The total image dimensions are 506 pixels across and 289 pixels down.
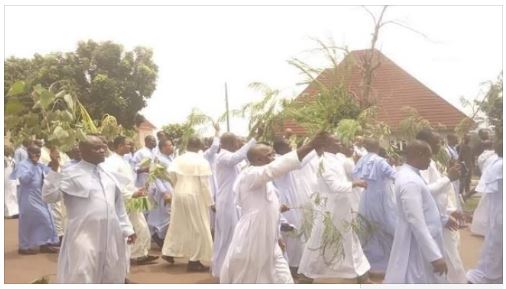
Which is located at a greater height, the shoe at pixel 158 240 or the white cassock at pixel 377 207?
the white cassock at pixel 377 207

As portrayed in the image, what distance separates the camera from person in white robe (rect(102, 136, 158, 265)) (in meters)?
6.55

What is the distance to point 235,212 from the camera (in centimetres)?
705

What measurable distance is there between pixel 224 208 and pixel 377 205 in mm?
1708

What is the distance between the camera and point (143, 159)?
7.43 metres

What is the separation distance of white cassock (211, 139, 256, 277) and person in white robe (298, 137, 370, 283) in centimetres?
90

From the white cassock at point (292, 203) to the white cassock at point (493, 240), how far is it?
1879 millimetres

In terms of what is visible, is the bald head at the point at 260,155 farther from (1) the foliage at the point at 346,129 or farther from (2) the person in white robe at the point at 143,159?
(2) the person in white robe at the point at 143,159

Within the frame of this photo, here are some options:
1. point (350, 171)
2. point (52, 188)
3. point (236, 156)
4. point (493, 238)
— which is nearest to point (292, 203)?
point (350, 171)

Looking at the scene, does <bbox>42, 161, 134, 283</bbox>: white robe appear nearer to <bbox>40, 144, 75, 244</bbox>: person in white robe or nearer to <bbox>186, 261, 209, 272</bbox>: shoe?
<bbox>40, 144, 75, 244</bbox>: person in white robe

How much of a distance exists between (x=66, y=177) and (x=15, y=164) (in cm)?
296

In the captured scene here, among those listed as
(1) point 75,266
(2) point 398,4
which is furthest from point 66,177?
(2) point 398,4

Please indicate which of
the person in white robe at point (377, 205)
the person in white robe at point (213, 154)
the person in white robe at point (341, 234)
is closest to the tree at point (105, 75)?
the person in white robe at point (213, 154)

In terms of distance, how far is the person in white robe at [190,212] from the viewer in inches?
292

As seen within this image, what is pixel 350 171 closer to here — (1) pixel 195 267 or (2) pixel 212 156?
(2) pixel 212 156
